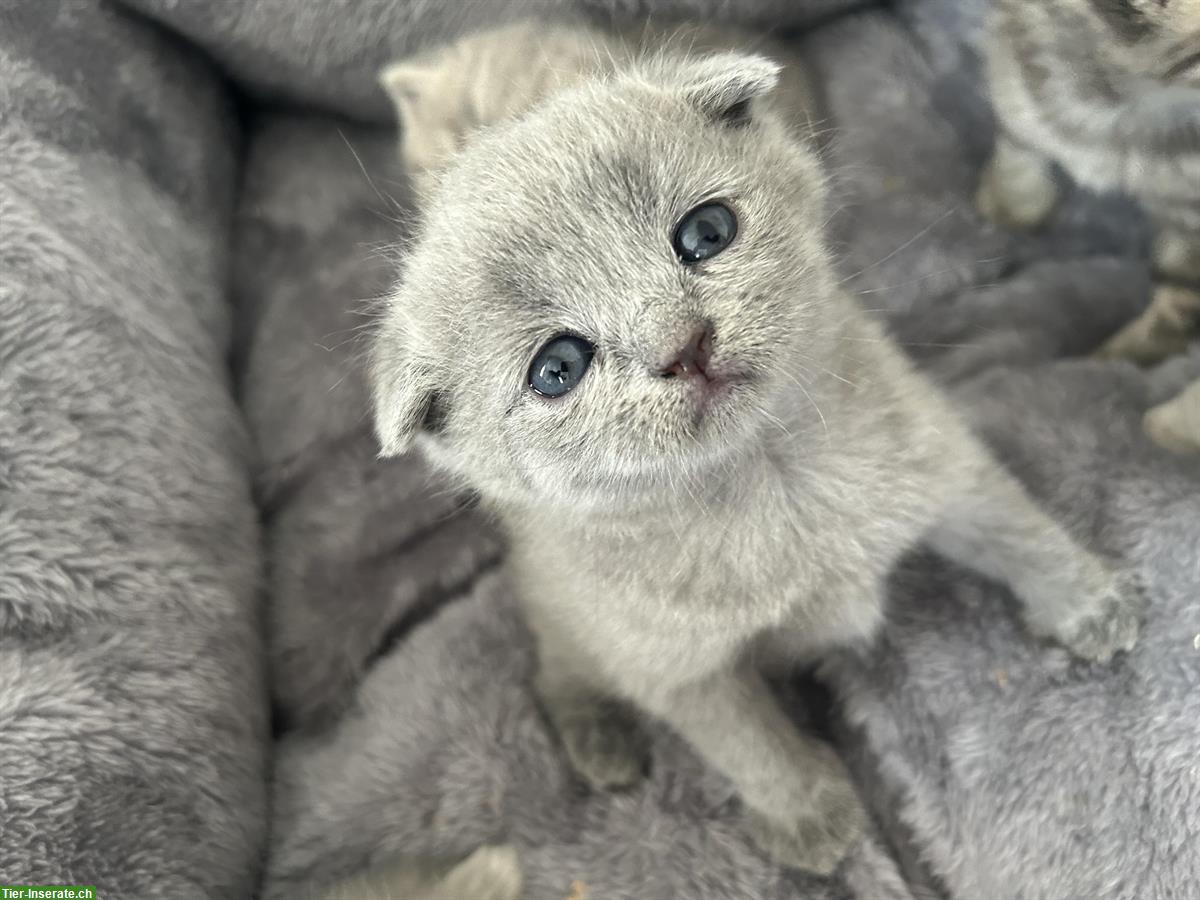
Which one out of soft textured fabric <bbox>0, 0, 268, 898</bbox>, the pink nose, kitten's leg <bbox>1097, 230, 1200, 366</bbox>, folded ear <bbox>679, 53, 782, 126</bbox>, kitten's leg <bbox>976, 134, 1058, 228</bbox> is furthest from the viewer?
kitten's leg <bbox>976, 134, 1058, 228</bbox>

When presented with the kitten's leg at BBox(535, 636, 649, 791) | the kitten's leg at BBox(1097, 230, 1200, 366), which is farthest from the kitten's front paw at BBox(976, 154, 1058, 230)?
the kitten's leg at BBox(535, 636, 649, 791)

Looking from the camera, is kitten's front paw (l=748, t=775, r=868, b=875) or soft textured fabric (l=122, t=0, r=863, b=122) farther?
soft textured fabric (l=122, t=0, r=863, b=122)

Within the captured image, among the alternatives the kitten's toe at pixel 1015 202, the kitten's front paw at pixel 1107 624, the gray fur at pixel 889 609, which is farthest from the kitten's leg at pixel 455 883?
the kitten's toe at pixel 1015 202

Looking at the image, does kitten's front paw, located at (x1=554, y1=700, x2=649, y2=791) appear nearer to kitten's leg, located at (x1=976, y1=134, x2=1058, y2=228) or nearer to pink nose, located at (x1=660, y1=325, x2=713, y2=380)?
pink nose, located at (x1=660, y1=325, x2=713, y2=380)

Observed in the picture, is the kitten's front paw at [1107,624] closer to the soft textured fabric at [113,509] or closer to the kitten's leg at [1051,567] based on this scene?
the kitten's leg at [1051,567]

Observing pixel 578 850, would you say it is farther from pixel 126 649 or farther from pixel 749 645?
pixel 126 649

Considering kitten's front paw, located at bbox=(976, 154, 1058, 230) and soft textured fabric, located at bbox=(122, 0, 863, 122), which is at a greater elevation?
soft textured fabric, located at bbox=(122, 0, 863, 122)
